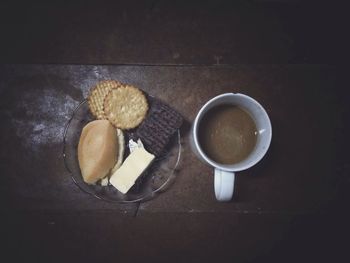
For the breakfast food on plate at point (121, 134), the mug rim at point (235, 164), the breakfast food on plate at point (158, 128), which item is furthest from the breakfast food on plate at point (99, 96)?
the mug rim at point (235, 164)

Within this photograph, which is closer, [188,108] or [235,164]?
[235,164]

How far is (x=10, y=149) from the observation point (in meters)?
1.00

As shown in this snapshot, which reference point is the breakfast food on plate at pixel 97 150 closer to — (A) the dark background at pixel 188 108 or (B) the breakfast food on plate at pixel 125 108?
(B) the breakfast food on plate at pixel 125 108

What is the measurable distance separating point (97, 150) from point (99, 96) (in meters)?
0.17

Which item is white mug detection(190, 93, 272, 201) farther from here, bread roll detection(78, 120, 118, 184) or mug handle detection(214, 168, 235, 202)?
bread roll detection(78, 120, 118, 184)

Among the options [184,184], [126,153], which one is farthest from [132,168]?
[184,184]

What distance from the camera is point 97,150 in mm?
841

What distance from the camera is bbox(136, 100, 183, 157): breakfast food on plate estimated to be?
0.88 m

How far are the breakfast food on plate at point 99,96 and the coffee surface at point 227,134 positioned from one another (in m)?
0.27

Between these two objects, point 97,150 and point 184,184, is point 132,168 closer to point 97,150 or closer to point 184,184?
point 97,150

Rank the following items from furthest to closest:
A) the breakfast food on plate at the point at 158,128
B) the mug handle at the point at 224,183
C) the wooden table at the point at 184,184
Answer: the wooden table at the point at 184,184 → the breakfast food on plate at the point at 158,128 → the mug handle at the point at 224,183

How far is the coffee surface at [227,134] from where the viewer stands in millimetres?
857

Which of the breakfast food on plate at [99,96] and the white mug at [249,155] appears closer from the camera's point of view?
the white mug at [249,155]

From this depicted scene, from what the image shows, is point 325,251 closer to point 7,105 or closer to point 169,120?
point 169,120
